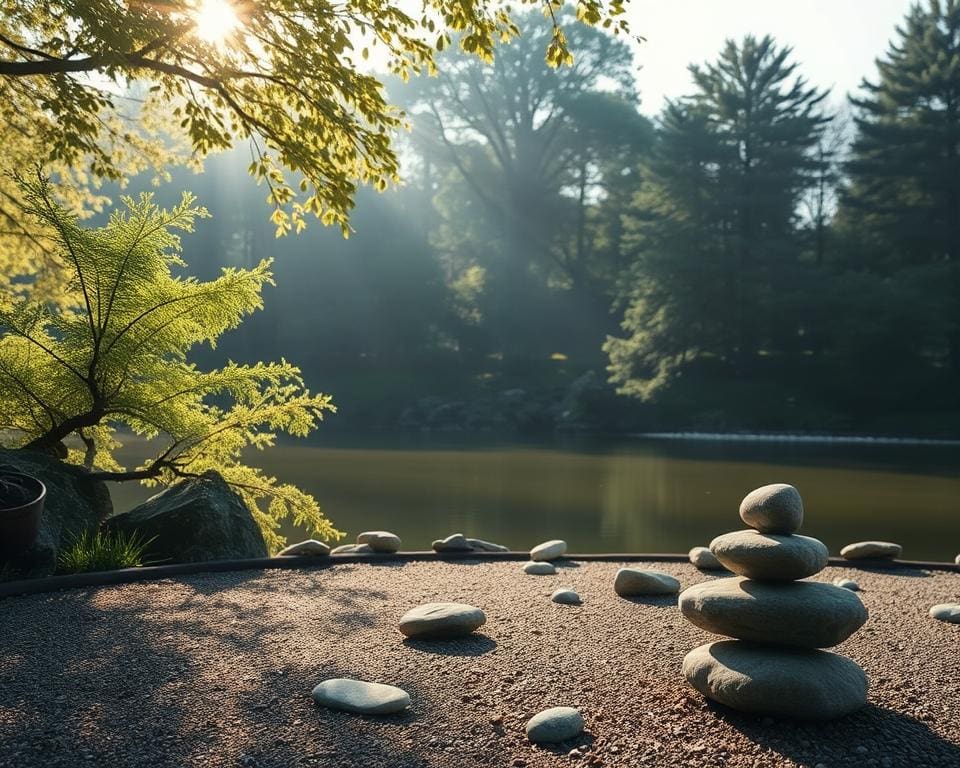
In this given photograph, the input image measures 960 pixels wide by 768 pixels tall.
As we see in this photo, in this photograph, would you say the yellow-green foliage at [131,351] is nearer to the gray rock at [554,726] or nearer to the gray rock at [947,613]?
the gray rock at [554,726]

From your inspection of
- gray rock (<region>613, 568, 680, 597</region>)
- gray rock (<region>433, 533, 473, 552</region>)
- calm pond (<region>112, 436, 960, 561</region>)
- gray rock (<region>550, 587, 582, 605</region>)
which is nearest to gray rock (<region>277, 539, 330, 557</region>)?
gray rock (<region>433, 533, 473, 552</region>)

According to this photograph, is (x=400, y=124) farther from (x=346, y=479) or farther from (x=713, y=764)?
(x=346, y=479)

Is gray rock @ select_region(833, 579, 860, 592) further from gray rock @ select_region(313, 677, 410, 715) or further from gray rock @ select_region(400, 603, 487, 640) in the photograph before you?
gray rock @ select_region(313, 677, 410, 715)

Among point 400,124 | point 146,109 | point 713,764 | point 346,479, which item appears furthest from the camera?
point 346,479

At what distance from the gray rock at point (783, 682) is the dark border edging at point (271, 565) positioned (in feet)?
10.4

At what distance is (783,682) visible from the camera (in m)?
3.32

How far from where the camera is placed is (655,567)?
649cm

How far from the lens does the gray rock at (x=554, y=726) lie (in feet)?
10.5

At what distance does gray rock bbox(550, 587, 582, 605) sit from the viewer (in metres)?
5.16

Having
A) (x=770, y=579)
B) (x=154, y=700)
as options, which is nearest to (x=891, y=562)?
(x=770, y=579)

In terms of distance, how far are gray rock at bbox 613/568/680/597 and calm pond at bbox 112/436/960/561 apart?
399cm

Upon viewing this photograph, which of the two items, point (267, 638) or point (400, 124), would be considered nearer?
point (267, 638)

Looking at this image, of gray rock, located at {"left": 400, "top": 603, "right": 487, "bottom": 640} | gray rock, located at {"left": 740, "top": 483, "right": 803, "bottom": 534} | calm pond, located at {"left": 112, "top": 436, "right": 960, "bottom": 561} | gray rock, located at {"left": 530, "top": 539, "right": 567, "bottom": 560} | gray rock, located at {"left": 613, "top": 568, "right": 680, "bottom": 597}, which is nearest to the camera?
gray rock, located at {"left": 740, "top": 483, "right": 803, "bottom": 534}

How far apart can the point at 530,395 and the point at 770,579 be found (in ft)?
91.6
